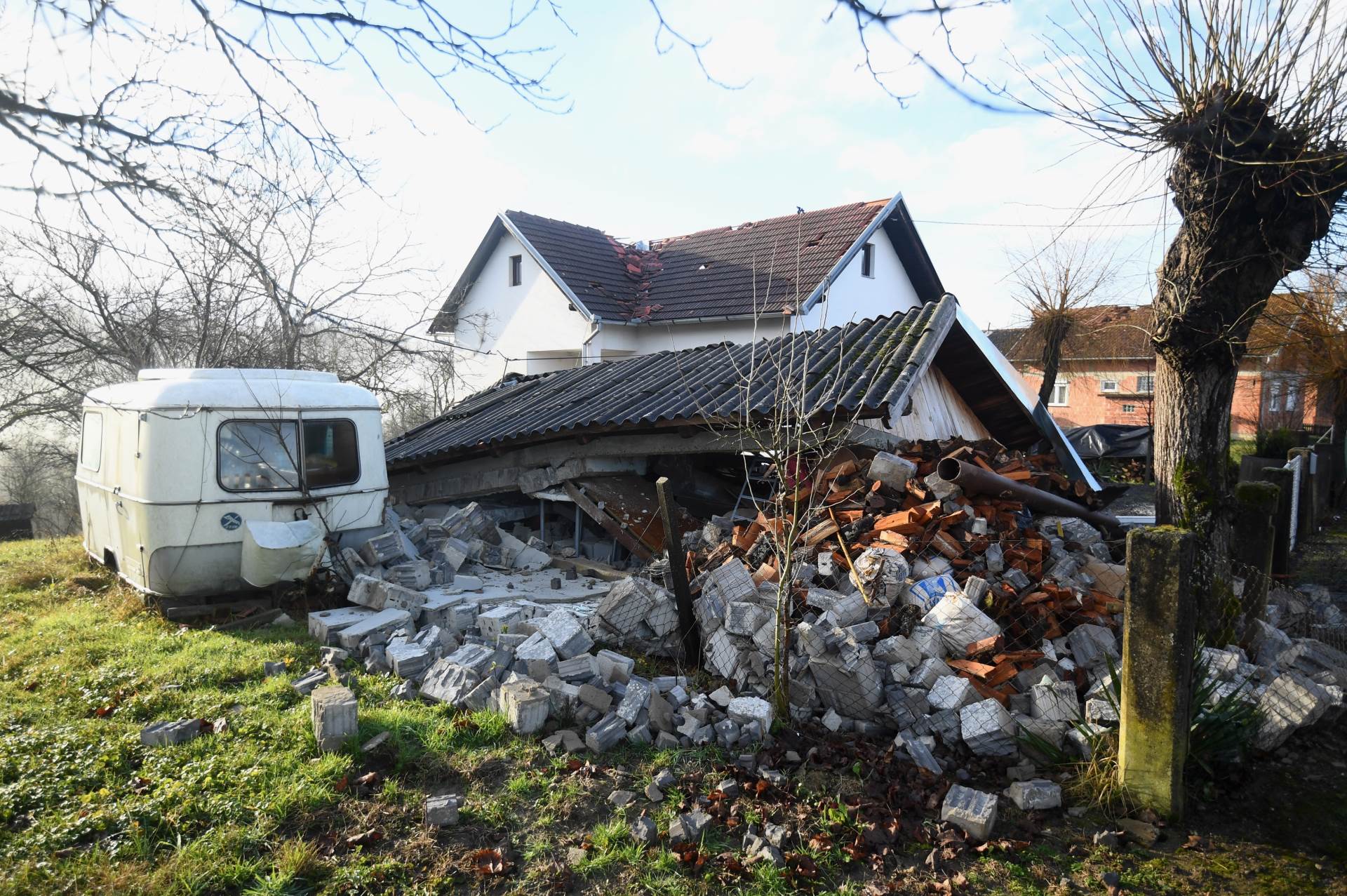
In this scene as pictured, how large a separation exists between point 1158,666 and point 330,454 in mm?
7407

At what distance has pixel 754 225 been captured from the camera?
870 inches

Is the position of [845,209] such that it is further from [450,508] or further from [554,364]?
[450,508]

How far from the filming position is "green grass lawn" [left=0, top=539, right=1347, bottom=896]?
11.4 ft

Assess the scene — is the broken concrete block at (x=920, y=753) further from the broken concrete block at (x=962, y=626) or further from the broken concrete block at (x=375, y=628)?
the broken concrete block at (x=375, y=628)

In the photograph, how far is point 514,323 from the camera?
21781mm

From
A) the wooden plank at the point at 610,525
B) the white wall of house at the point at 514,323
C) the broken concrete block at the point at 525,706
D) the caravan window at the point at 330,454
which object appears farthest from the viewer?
the white wall of house at the point at 514,323

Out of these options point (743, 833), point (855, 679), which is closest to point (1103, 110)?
point (855, 679)

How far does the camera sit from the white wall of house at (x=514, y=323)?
20469 mm

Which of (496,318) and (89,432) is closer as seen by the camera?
(89,432)

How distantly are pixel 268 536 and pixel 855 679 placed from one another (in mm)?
5407

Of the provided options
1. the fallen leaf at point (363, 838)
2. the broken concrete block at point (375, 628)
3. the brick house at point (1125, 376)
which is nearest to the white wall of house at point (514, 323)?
the brick house at point (1125, 376)

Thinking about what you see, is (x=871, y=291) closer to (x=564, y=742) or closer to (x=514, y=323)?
(x=514, y=323)

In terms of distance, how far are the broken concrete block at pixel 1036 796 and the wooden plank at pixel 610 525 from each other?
449cm

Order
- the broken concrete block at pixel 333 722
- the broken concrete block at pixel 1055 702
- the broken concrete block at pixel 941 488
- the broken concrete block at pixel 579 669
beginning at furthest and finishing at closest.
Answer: the broken concrete block at pixel 941 488
the broken concrete block at pixel 579 669
the broken concrete block at pixel 1055 702
the broken concrete block at pixel 333 722
